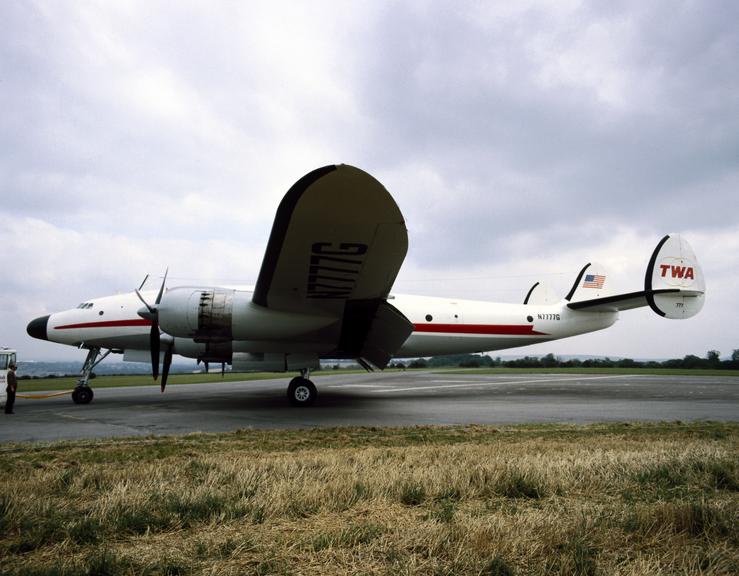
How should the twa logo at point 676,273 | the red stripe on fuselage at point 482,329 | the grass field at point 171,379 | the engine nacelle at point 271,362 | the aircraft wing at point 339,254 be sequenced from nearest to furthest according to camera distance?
the aircraft wing at point 339,254 → the engine nacelle at point 271,362 → the red stripe on fuselage at point 482,329 → the twa logo at point 676,273 → the grass field at point 171,379

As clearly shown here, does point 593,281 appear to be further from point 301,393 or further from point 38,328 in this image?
point 38,328

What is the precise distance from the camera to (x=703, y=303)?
1769 centimetres

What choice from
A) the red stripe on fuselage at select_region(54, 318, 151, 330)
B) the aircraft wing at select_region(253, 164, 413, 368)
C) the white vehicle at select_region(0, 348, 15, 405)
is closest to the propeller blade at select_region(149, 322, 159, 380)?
the aircraft wing at select_region(253, 164, 413, 368)

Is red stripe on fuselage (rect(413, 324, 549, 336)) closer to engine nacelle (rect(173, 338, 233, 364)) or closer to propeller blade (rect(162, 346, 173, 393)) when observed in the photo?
engine nacelle (rect(173, 338, 233, 364))

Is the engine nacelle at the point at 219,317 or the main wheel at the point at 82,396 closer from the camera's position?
the engine nacelle at the point at 219,317

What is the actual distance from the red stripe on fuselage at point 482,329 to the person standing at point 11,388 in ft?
37.5

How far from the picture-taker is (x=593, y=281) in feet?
63.3

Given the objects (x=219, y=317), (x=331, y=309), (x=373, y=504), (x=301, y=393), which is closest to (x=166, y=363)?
(x=219, y=317)

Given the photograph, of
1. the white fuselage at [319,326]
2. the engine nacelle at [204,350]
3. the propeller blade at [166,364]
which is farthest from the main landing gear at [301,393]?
the propeller blade at [166,364]

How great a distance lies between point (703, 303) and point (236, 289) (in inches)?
680

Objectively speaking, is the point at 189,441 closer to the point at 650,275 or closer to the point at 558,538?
the point at 558,538

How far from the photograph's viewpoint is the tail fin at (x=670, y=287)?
17344 mm

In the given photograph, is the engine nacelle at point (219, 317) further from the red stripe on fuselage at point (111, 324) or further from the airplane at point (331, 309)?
the red stripe on fuselage at point (111, 324)

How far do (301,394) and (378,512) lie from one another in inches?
375
